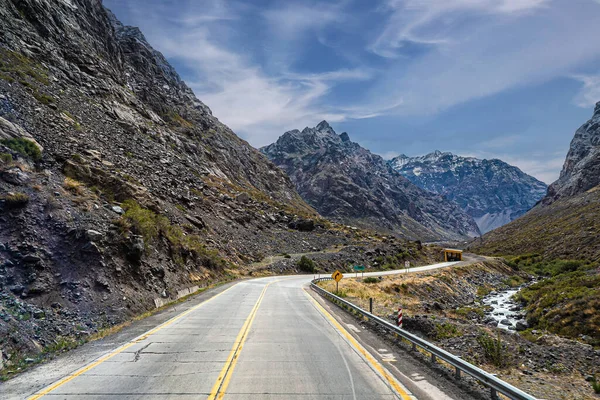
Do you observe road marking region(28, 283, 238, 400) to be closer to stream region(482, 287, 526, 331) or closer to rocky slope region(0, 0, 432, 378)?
rocky slope region(0, 0, 432, 378)

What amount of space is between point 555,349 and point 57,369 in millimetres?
13858

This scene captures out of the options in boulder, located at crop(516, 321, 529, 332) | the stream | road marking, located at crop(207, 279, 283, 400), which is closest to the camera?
road marking, located at crop(207, 279, 283, 400)

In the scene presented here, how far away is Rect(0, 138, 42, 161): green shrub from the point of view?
19766mm

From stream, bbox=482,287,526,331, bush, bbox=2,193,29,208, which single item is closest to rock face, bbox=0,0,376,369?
bush, bbox=2,193,29,208

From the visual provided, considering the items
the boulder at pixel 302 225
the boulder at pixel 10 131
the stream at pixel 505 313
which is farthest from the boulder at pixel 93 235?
the boulder at pixel 302 225

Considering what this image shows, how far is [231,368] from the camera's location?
7.69 meters

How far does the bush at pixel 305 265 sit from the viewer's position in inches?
1946

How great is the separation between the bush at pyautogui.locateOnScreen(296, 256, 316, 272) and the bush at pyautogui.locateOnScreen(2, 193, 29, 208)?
3803 centimetres

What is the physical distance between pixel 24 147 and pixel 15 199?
870 cm

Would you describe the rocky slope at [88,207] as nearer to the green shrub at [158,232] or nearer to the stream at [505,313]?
the green shrub at [158,232]

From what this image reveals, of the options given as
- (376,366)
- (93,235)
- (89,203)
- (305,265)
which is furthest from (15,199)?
(305,265)

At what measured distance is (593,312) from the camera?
18.5m

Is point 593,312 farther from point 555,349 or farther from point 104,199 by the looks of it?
point 104,199

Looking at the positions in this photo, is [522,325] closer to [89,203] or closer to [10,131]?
[89,203]
